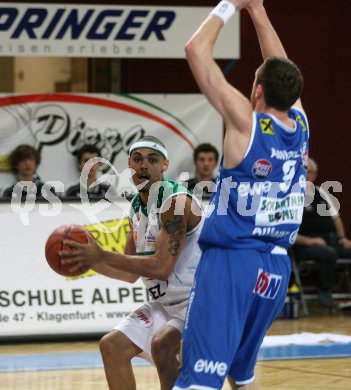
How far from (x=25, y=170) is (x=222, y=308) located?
6.18 meters

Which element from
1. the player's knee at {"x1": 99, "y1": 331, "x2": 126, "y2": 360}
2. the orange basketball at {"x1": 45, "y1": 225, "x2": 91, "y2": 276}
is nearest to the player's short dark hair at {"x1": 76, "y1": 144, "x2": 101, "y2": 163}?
the player's knee at {"x1": 99, "y1": 331, "x2": 126, "y2": 360}

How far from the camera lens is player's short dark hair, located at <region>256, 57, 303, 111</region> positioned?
5.10m

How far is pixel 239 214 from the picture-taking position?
5.12 m

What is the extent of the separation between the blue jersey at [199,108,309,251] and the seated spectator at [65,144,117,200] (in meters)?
5.91

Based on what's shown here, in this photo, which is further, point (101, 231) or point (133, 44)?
point (133, 44)

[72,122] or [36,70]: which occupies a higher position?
[36,70]

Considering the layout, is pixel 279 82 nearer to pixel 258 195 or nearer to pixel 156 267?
pixel 258 195

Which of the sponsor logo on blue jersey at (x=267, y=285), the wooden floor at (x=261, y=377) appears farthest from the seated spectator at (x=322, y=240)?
the sponsor logo on blue jersey at (x=267, y=285)

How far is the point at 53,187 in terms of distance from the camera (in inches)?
433

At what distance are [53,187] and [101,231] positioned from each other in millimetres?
944

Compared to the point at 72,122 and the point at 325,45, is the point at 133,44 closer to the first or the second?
the point at 72,122

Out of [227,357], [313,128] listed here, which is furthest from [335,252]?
[227,357]

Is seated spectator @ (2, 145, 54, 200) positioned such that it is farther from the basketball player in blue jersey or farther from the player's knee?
the basketball player in blue jersey

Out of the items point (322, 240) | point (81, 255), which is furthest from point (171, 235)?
point (322, 240)
